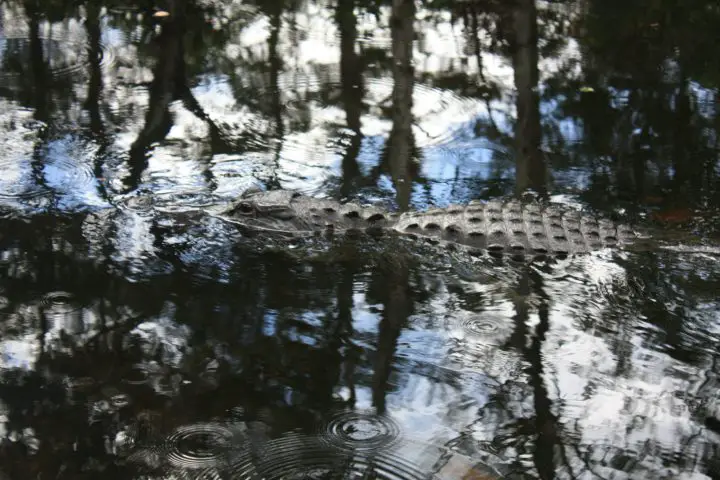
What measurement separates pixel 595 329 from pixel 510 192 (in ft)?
7.00

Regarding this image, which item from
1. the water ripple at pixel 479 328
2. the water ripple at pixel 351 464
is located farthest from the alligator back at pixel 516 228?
the water ripple at pixel 351 464

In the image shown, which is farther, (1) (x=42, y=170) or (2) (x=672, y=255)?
(1) (x=42, y=170)

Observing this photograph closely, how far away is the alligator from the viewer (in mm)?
5859

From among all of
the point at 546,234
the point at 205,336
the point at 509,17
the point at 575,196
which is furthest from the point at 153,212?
the point at 509,17

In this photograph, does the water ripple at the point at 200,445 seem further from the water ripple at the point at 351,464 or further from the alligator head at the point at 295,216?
the alligator head at the point at 295,216

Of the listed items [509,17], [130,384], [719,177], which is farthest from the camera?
[509,17]

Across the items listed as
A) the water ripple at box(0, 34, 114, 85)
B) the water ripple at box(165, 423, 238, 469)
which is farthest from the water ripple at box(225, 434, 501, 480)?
the water ripple at box(0, 34, 114, 85)

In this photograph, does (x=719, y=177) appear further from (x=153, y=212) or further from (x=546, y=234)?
(x=153, y=212)

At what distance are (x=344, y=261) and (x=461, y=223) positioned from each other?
2.99ft

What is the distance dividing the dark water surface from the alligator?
0.14 metres

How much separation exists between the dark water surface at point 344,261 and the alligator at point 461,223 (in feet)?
0.47

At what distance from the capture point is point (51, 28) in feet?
30.9

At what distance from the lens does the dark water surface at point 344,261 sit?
3.86 metres

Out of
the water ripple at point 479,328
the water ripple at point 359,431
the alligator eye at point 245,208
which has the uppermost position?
the alligator eye at point 245,208
